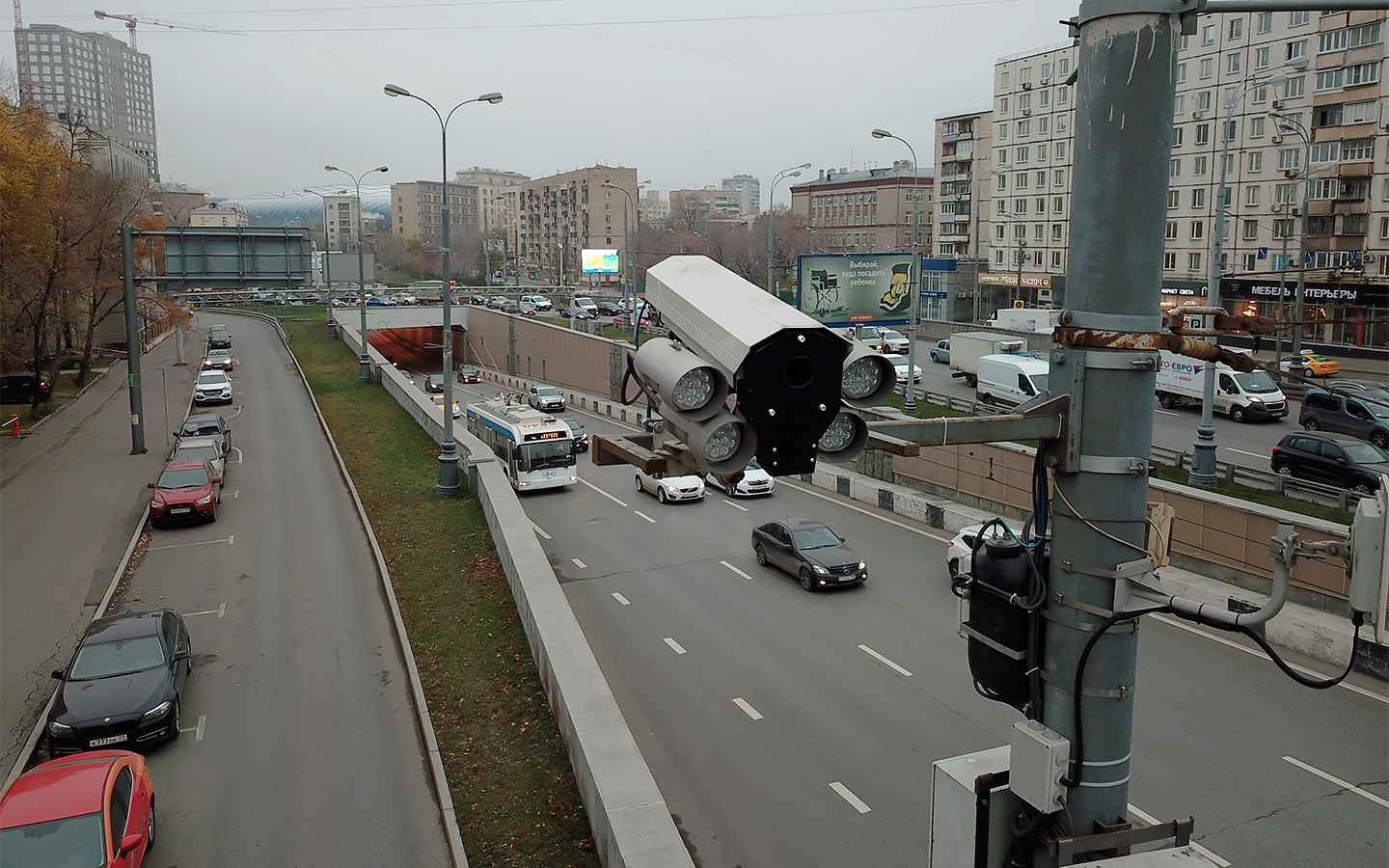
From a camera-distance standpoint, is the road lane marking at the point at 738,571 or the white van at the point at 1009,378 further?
the white van at the point at 1009,378

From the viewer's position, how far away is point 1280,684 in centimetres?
1395

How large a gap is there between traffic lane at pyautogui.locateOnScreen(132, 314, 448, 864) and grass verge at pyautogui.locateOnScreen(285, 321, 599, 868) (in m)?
0.49

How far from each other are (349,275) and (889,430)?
9269 cm

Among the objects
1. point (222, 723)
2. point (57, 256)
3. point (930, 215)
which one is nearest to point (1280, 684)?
point (222, 723)

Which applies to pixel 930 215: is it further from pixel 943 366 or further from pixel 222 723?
pixel 222 723

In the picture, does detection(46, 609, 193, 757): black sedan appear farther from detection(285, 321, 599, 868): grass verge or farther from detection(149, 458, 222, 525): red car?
detection(149, 458, 222, 525): red car

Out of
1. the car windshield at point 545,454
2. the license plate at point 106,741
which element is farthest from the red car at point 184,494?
the license plate at point 106,741

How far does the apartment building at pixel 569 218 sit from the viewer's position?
110m

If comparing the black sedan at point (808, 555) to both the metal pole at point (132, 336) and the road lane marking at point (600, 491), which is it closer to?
the road lane marking at point (600, 491)

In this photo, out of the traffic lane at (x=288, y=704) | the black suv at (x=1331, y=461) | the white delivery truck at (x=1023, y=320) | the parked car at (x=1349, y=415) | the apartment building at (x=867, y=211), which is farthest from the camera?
the apartment building at (x=867, y=211)

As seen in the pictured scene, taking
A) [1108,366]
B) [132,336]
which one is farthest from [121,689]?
[132,336]

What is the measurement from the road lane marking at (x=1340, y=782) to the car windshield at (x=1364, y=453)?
44.0 ft

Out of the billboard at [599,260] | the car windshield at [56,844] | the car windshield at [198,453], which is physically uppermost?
the billboard at [599,260]

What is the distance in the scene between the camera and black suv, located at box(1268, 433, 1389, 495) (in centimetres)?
2198
